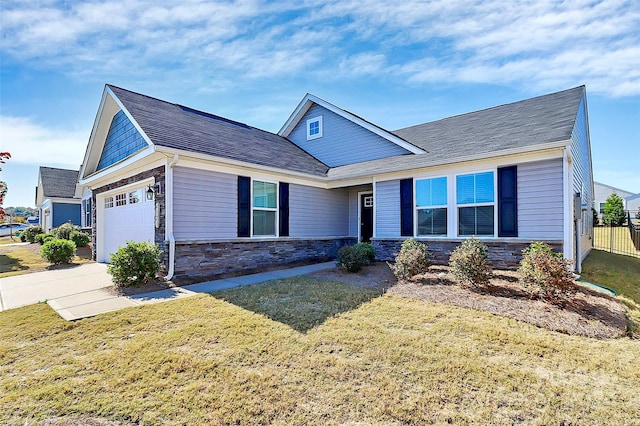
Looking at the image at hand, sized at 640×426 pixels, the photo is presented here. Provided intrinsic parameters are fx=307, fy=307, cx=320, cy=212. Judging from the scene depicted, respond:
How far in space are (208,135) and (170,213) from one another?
10.9 ft

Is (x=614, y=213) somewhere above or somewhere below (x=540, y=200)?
below

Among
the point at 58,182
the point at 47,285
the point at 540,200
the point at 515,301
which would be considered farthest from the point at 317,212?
the point at 58,182

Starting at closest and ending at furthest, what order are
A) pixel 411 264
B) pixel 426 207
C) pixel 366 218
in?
pixel 411 264 < pixel 426 207 < pixel 366 218

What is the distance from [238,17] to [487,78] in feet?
27.2

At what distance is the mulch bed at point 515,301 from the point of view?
4422 mm

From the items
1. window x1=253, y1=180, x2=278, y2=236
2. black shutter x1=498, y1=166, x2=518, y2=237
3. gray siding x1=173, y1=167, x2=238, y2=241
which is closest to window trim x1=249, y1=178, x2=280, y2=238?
window x1=253, y1=180, x2=278, y2=236

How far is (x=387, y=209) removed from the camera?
10117 millimetres

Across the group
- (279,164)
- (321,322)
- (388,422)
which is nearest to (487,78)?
(279,164)

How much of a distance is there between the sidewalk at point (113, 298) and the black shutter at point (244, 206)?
178cm

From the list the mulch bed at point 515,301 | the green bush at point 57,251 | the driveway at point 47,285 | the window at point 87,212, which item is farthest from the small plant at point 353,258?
the window at point 87,212

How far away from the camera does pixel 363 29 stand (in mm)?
8945

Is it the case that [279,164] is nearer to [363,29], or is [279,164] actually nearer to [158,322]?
[363,29]

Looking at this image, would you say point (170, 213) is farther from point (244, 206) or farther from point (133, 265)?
point (244, 206)

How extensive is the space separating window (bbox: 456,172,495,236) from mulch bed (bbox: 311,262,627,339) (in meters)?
1.34
